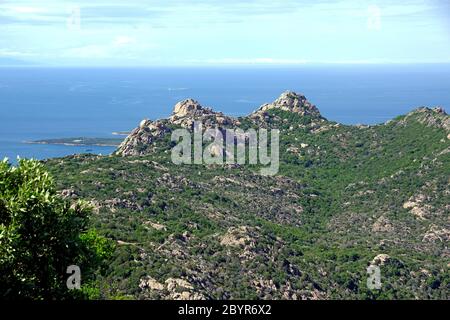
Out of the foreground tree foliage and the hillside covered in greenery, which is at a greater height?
the foreground tree foliage

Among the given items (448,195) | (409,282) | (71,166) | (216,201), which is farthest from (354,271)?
(71,166)

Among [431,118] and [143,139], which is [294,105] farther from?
[143,139]

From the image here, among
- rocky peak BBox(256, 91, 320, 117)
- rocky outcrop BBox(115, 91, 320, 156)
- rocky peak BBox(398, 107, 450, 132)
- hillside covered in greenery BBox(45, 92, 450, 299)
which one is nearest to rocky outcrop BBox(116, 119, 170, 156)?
rocky outcrop BBox(115, 91, 320, 156)

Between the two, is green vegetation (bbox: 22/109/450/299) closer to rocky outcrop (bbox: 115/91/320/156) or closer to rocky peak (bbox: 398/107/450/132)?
rocky peak (bbox: 398/107/450/132)

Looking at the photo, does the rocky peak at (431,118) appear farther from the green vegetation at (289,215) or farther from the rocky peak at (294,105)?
the rocky peak at (294,105)

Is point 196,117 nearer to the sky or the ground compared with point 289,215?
nearer to the sky

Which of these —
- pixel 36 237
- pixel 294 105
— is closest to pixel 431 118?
pixel 294 105

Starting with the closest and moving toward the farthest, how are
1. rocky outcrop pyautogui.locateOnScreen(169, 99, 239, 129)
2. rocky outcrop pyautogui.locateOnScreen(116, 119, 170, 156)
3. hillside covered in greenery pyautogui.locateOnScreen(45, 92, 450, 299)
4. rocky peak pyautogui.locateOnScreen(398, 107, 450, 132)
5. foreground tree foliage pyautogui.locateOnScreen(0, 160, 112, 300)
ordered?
foreground tree foliage pyautogui.locateOnScreen(0, 160, 112, 300) → hillside covered in greenery pyautogui.locateOnScreen(45, 92, 450, 299) → rocky outcrop pyautogui.locateOnScreen(116, 119, 170, 156) → rocky peak pyautogui.locateOnScreen(398, 107, 450, 132) → rocky outcrop pyautogui.locateOnScreen(169, 99, 239, 129)
